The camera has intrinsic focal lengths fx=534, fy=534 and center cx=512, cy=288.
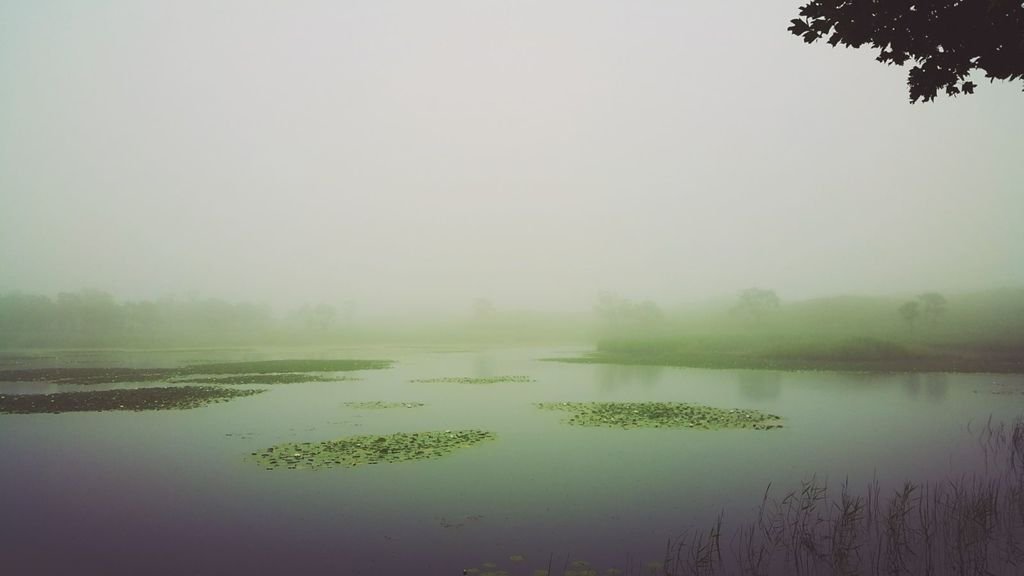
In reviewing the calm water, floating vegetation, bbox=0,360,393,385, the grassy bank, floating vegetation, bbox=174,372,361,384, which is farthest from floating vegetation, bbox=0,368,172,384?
the grassy bank

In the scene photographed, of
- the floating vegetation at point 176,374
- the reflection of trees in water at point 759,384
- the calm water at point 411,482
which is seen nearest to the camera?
the calm water at point 411,482

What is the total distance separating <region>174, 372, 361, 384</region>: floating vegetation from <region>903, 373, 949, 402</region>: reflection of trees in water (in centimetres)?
4500

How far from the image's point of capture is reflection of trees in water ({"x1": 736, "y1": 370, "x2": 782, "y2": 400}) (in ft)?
118

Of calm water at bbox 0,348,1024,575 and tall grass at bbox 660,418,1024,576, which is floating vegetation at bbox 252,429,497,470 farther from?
tall grass at bbox 660,418,1024,576

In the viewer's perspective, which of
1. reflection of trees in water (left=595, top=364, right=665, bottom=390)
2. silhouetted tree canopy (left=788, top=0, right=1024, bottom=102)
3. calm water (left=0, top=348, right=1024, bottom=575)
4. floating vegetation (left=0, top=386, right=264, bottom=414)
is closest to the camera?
silhouetted tree canopy (left=788, top=0, right=1024, bottom=102)

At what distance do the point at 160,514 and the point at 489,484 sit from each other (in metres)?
8.71

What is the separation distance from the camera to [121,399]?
34719 millimetres

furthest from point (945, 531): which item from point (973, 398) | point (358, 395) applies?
point (358, 395)

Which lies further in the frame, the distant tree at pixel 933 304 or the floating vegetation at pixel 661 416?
the distant tree at pixel 933 304

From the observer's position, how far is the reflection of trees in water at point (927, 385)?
3528 centimetres

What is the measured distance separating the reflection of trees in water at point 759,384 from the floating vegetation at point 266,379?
113ft

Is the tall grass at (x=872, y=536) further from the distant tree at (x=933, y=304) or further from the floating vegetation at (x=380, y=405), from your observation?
the distant tree at (x=933, y=304)

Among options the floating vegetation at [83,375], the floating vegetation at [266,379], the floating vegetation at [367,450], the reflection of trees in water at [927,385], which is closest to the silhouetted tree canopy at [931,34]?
the floating vegetation at [367,450]

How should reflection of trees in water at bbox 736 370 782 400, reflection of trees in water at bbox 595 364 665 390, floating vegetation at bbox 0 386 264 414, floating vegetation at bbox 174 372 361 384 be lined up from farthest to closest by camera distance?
floating vegetation at bbox 174 372 361 384 → reflection of trees in water at bbox 595 364 665 390 → reflection of trees in water at bbox 736 370 782 400 → floating vegetation at bbox 0 386 264 414
